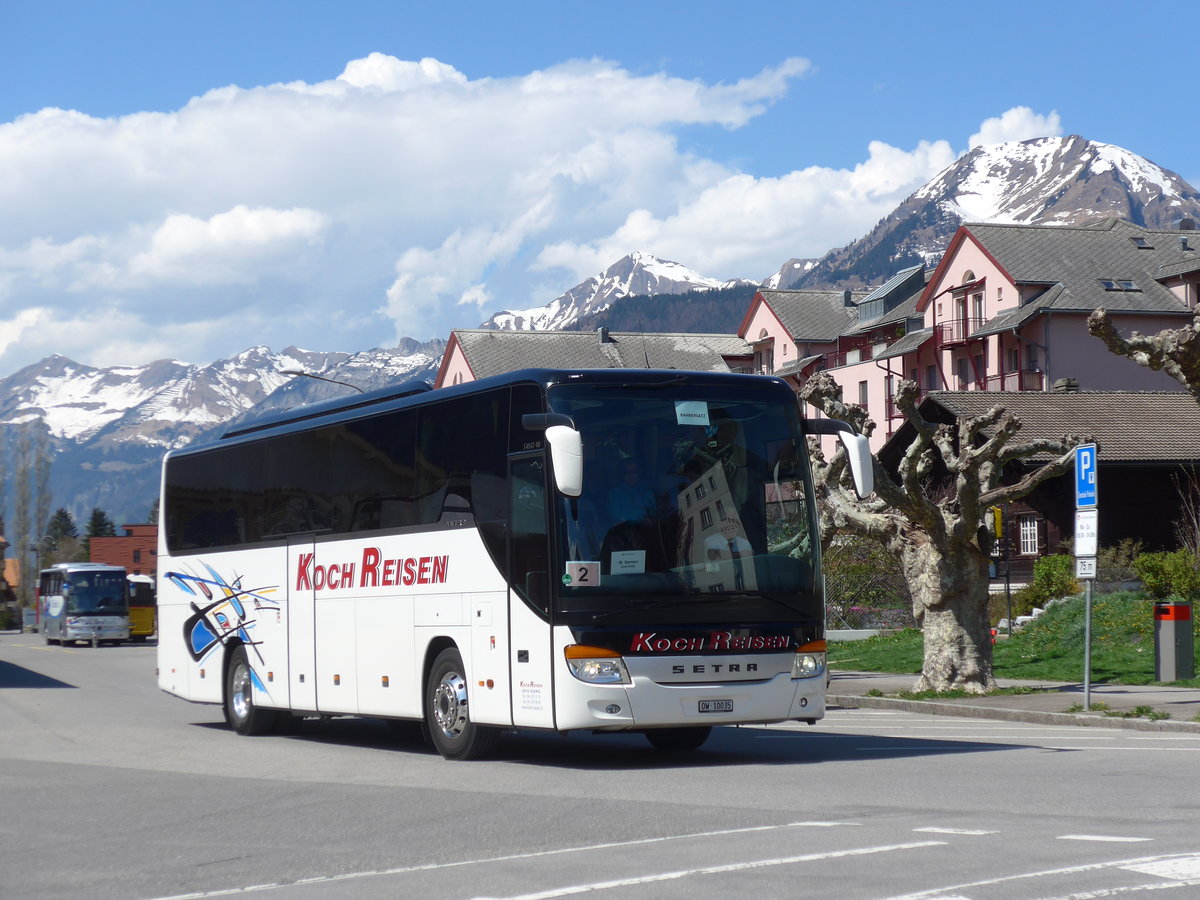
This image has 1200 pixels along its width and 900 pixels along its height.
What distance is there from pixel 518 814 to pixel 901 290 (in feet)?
262

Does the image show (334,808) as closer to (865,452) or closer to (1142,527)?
(865,452)

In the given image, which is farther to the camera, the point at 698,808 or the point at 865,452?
the point at 865,452

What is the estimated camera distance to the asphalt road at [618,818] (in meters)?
8.01

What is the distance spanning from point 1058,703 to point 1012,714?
885 millimetres

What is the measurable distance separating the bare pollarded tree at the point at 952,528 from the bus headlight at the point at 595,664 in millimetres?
8639

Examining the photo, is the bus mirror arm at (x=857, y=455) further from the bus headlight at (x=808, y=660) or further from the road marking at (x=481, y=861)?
the road marking at (x=481, y=861)

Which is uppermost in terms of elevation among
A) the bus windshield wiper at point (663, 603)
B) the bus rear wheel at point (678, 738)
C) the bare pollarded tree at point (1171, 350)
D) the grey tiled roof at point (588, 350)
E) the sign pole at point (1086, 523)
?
the grey tiled roof at point (588, 350)

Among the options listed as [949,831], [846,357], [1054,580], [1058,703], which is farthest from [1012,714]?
[846,357]

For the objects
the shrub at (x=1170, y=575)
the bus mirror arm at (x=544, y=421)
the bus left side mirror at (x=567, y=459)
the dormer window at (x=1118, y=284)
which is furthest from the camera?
the dormer window at (x=1118, y=284)

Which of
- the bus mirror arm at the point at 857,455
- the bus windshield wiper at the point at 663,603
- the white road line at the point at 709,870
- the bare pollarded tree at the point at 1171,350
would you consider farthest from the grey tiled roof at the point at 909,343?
the white road line at the point at 709,870

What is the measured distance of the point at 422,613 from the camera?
603 inches

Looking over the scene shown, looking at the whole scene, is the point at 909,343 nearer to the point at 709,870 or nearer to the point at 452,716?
the point at 452,716

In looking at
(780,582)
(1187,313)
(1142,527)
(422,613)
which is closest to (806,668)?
(780,582)

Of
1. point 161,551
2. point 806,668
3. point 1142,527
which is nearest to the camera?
point 806,668
